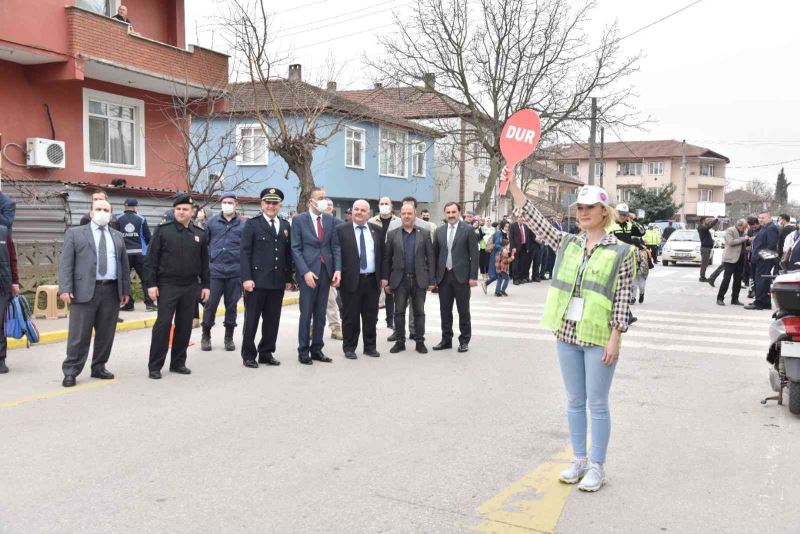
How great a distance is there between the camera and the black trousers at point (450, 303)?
32.2 ft

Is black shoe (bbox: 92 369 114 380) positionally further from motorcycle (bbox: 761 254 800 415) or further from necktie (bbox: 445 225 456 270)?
motorcycle (bbox: 761 254 800 415)

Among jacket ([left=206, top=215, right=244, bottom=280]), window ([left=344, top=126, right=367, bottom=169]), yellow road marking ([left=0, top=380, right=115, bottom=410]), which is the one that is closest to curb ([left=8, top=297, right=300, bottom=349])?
jacket ([left=206, top=215, right=244, bottom=280])

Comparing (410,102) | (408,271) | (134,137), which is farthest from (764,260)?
(410,102)

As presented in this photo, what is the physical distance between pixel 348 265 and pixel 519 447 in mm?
4268

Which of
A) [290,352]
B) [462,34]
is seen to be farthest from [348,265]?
[462,34]

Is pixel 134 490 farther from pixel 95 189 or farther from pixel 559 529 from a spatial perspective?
pixel 95 189

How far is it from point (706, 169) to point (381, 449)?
89.6 m

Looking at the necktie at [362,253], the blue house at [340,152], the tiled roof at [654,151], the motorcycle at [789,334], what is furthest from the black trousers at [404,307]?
the tiled roof at [654,151]

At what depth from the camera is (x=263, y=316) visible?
8.67 metres

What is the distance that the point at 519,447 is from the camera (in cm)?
551

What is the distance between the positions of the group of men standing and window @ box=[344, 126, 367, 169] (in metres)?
22.1

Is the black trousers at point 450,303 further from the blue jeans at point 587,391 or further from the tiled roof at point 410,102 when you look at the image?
the tiled roof at point 410,102

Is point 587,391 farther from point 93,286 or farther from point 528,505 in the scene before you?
point 93,286

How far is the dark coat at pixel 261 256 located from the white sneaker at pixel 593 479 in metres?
4.98
